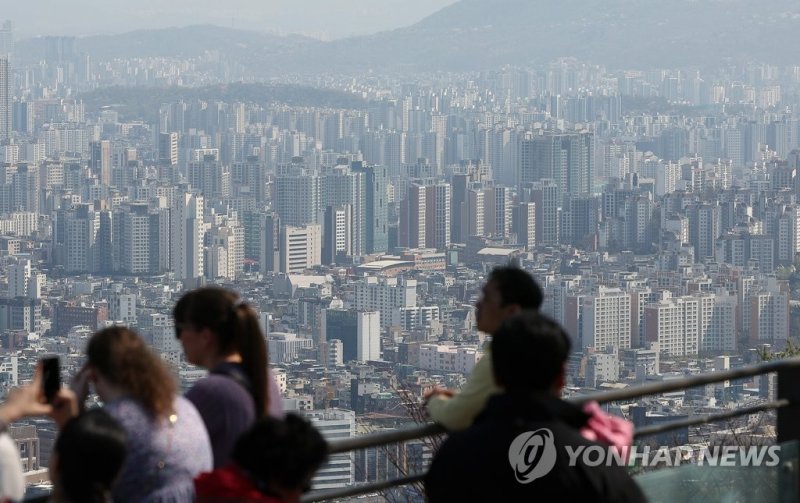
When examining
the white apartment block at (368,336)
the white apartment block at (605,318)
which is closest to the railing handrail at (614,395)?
the white apartment block at (368,336)

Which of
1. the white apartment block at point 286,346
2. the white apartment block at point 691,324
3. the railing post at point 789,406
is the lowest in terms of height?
the white apartment block at point 286,346

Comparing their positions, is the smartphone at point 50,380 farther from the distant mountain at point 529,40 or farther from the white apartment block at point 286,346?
the distant mountain at point 529,40

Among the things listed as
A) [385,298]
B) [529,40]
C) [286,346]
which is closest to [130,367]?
[286,346]

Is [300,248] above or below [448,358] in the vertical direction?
above

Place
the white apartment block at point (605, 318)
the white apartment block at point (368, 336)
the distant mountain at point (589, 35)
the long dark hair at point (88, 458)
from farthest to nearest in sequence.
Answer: the distant mountain at point (589, 35) → the white apartment block at point (605, 318) → the white apartment block at point (368, 336) → the long dark hair at point (88, 458)

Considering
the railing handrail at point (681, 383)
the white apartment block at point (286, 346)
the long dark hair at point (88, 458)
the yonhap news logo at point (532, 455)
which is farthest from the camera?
the white apartment block at point (286, 346)

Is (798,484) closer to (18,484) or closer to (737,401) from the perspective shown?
(18,484)

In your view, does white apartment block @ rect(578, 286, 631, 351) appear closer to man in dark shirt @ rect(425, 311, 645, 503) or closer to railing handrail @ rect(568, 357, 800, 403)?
railing handrail @ rect(568, 357, 800, 403)

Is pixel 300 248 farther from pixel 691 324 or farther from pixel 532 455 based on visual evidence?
pixel 532 455
